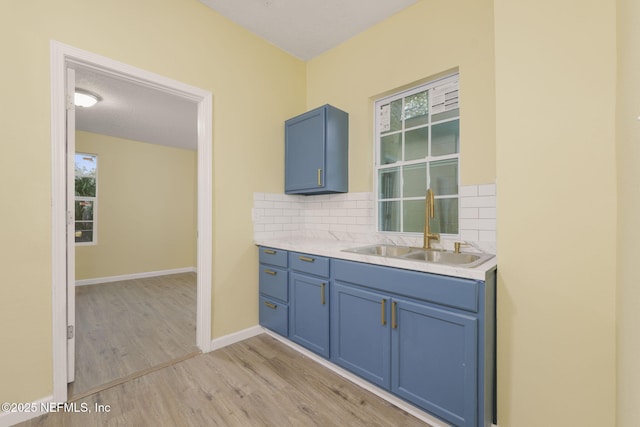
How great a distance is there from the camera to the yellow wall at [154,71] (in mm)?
1524

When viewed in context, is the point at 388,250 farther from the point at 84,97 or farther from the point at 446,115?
the point at 84,97

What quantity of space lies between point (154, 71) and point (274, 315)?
2.21 meters

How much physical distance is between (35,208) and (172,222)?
4.28m

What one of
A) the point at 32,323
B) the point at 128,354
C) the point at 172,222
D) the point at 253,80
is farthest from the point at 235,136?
the point at 172,222

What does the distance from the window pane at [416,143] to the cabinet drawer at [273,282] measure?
4.92 feet

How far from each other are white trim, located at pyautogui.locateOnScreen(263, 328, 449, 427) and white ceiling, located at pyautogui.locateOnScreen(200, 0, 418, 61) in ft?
9.40

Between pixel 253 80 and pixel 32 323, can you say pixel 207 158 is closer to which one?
pixel 253 80

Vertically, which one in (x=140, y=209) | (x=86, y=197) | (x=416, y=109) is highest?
(x=416, y=109)

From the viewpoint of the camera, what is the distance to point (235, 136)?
253 cm

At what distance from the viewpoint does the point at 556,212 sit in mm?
1262

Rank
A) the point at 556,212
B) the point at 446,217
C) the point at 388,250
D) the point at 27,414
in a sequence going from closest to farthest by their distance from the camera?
the point at 556,212 < the point at 27,414 < the point at 446,217 < the point at 388,250

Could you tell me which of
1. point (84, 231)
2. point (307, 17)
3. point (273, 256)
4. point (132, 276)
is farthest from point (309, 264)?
point (84, 231)

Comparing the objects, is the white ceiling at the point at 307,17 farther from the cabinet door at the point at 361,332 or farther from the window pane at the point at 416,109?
the cabinet door at the point at 361,332

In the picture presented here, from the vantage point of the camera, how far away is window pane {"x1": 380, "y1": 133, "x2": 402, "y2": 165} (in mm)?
2463
